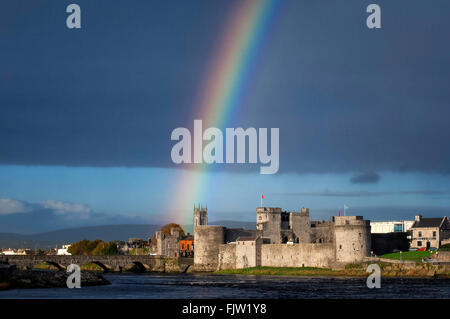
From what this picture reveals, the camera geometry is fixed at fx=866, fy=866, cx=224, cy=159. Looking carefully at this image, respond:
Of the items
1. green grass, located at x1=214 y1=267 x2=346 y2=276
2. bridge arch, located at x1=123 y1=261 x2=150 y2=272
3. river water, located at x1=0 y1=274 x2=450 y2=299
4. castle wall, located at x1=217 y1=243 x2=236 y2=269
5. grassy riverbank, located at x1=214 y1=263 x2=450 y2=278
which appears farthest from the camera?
bridge arch, located at x1=123 y1=261 x2=150 y2=272

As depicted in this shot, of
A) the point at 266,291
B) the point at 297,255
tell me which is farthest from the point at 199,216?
the point at 266,291

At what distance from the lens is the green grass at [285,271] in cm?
10331

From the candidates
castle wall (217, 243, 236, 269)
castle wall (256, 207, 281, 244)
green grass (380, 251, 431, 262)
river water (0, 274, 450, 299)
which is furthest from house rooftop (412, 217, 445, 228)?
river water (0, 274, 450, 299)

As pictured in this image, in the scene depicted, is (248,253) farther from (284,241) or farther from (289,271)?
(284,241)

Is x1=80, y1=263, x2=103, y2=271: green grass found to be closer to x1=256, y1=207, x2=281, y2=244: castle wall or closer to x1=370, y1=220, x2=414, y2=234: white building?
x1=256, y1=207, x2=281, y2=244: castle wall

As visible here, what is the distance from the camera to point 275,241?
417 feet

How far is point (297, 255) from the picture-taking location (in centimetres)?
10994

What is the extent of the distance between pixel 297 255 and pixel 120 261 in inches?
1555

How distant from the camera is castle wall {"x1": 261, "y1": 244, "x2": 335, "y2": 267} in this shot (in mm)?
106375

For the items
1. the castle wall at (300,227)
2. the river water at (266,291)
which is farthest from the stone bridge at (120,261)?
the river water at (266,291)

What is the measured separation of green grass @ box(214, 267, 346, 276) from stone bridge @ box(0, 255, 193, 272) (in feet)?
70.2

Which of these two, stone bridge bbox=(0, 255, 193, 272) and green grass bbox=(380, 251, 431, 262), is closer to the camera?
green grass bbox=(380, 251, 431, 262)

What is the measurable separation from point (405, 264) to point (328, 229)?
1233 inches
